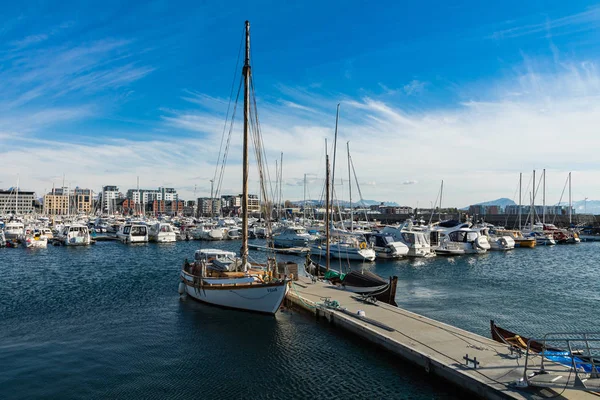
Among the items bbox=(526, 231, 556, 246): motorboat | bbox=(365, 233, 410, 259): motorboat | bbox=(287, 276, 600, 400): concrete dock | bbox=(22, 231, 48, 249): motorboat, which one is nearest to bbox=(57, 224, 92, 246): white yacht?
bbox=(22, 231, 48, 249): motorboat

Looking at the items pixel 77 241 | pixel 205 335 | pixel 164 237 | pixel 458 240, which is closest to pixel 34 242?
pixel 77 241

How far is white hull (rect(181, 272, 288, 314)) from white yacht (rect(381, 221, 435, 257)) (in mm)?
38389

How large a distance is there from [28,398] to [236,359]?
26.4 ft

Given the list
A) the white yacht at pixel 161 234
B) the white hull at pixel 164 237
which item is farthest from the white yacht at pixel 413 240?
the white yacht at pixel 161 234

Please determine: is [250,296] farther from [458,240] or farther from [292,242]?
[458,240]

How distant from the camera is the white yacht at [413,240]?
5938cm

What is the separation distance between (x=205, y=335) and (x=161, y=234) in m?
61.9

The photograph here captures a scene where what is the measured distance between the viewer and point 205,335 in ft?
73.5

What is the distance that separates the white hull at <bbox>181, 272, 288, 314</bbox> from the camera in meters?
Result: 24.3

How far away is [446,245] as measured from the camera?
65.1 metres

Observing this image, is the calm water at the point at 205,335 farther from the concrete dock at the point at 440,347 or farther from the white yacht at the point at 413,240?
the white yacht at the point at 413,240

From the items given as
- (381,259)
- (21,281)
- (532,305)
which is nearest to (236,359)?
(532,305)

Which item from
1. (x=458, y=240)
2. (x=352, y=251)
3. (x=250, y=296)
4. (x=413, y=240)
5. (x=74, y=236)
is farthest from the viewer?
(x=74, y=236)

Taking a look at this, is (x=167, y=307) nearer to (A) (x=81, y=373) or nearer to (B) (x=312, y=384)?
(A) (x=81, y=373)
